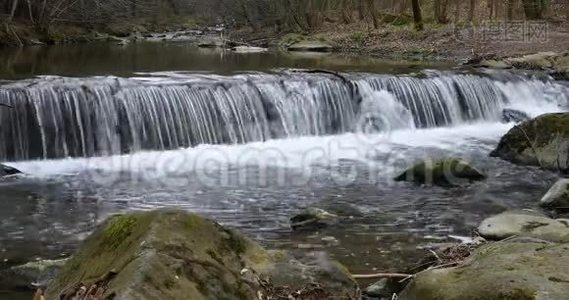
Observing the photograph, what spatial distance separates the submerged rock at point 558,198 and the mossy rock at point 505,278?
451cm

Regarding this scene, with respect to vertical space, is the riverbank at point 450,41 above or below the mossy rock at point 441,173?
above

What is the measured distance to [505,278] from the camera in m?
3.99

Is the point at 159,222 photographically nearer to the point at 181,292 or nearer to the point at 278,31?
the point at 181,292

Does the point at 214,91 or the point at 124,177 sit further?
the point at 214,91

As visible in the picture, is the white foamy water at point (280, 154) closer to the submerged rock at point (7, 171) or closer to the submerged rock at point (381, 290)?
the submerged rock at point (7, 171)

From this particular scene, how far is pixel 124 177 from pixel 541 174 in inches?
268

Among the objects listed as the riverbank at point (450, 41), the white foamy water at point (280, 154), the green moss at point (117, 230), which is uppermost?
the riverbank at point (450, 41)

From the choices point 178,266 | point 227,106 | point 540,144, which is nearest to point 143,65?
point 227,106

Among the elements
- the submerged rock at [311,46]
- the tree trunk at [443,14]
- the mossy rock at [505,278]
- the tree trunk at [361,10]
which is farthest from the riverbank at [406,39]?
the mossy rock at [505,278]

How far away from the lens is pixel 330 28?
131 ft

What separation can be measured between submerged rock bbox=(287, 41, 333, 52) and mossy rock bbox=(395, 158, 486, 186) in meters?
21.1

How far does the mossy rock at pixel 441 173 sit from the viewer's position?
10766 millimetres


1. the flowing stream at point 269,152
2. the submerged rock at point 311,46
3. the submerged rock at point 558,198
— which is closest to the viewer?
the flowing stream at point 269,152

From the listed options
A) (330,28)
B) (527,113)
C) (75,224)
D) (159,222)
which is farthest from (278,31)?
(159,222)
